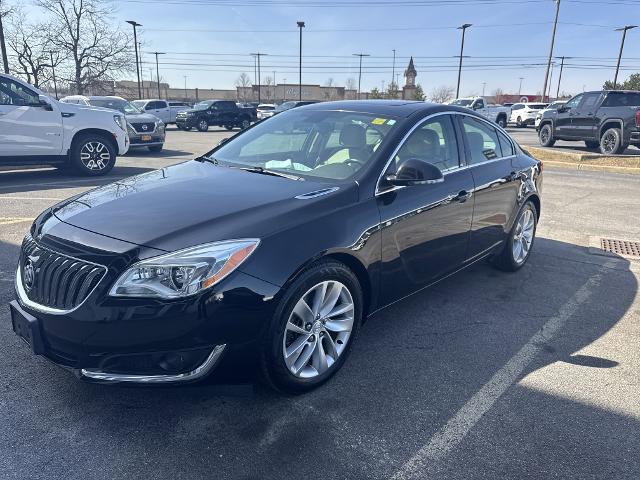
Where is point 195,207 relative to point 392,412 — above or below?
above

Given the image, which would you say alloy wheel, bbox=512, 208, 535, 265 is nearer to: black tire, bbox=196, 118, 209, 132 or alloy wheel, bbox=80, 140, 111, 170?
alloy wheel, bbox=80, 140, 111, 170

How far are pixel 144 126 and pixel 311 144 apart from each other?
38.7ft

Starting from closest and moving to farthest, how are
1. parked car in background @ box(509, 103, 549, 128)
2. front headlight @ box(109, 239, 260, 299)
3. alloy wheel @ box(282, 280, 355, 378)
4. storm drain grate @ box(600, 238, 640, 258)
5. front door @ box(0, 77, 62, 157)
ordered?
front headlight @ box(109, 239, 260, 299) < alloy wheel @ box(282, 280, 355, 378) < storm drain grate @ box(600, 238, 640, 258) < front door @ box(0, 77, 62, 157) < parked car in background @ box(509, 103, 549, 128)

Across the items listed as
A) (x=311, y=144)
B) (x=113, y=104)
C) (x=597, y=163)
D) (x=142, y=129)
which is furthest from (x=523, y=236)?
(x=113, y=104)

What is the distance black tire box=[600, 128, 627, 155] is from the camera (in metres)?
14.6

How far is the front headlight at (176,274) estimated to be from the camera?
7.63 feet

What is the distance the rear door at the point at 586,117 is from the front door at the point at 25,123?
14715 mm

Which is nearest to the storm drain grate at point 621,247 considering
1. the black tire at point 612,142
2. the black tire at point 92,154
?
the black tire at point 92,154

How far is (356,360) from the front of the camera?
330 cm

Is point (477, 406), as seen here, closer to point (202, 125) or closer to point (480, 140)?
point (480, 140)

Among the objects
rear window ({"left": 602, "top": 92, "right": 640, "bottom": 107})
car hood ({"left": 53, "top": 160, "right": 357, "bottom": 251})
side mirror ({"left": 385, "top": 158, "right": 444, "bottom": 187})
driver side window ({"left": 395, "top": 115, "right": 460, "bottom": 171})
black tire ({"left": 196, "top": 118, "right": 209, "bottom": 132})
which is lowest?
black tire ({"left": 196, "top": 118, "right": 209, "bottom": 132})

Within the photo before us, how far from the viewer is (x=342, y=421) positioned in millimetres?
2658

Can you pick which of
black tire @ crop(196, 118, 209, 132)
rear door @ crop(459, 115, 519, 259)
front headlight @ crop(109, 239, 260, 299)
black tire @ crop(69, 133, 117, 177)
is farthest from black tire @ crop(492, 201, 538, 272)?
black tire @ crop(196, 118, 209, 132)

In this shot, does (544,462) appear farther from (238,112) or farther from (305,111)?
(238,112)
